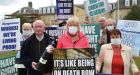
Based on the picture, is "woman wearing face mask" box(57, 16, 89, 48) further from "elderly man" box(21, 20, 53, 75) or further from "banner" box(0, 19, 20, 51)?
"banner" box(0, 19, 20, 51)

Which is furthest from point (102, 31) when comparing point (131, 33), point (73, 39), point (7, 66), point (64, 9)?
point (64, 9)

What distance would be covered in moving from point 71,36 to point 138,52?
1021 cm

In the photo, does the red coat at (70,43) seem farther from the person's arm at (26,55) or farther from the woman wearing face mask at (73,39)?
the person's arm at (26,55)

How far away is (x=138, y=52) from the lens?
2075 cm

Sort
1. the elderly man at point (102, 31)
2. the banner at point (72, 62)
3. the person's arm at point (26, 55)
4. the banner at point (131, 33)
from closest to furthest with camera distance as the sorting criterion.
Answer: the banner at point (72, 62)
the person's arm at point (26, 55)
the elderly man at point (102, 31)
the banner at point (131, 33)

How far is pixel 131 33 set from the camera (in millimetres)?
20141

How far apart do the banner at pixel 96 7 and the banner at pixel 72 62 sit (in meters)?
8.36

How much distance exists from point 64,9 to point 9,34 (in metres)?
4.44

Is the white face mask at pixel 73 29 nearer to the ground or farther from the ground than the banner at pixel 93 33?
farther from the ground

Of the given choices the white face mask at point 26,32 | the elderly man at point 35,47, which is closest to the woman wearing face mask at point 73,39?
the elderly man at point 35,47

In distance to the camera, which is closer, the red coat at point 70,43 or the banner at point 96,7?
the red coat at point 70,43

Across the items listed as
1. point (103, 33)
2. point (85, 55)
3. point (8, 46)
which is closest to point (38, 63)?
point (85, 55)

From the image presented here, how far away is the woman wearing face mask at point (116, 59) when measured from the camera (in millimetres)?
10641

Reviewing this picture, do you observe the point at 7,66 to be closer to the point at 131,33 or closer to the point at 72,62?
the point at 72,62
